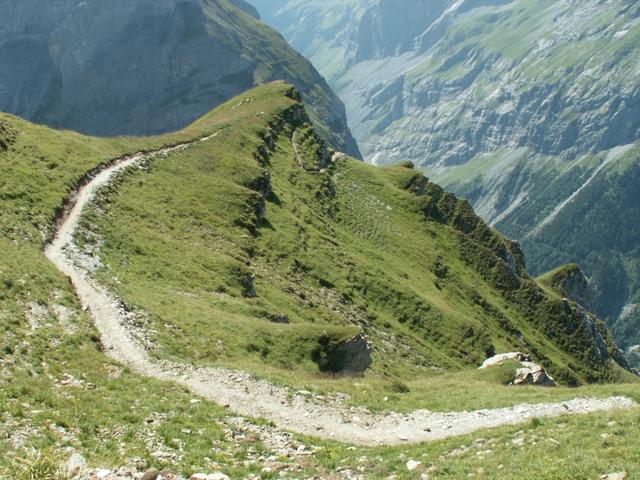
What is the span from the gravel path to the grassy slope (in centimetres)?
160

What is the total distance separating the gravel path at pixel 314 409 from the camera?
29.6 metres

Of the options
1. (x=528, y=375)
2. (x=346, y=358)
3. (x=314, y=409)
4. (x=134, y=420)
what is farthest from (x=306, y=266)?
(x=134, y=420)

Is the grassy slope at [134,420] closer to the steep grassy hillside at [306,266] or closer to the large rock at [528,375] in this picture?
the steep grassy hillside at [306,266]

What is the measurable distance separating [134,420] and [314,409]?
9302mm

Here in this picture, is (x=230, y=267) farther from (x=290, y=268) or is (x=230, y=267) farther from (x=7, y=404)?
(x=7, y=404)

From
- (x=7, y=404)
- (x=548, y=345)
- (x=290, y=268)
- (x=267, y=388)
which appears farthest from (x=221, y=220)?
(x=548, y=345)

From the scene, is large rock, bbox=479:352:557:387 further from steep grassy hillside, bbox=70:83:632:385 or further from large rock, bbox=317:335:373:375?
large rock, bbox=317:335:373:375

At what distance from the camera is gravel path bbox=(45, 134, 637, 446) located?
29.6m

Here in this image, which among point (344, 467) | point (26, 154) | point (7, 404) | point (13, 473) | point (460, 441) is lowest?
point (26, 154)

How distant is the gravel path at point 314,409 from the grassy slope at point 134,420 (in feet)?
5.25

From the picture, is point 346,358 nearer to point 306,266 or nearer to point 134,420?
point 134,420

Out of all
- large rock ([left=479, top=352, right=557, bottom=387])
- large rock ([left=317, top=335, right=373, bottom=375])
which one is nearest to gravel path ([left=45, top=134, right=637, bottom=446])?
large rock ([left=317, top=335, right=373, bottom=375])

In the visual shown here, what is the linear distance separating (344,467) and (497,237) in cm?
14002

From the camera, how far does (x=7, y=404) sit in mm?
24641
